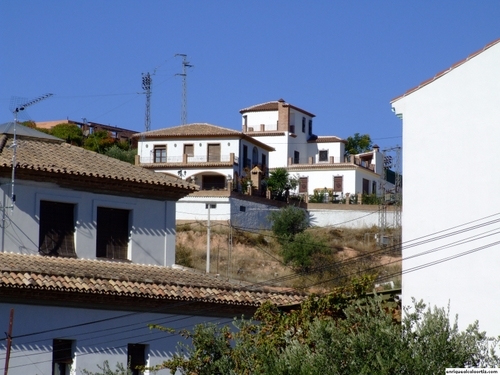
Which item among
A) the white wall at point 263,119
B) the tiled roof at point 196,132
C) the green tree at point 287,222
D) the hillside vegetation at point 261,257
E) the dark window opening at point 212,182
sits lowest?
the hillside vegetation at point 261,257

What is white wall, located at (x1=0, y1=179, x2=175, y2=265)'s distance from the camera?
1004 inches

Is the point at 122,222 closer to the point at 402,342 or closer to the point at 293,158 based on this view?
the point at 402,342

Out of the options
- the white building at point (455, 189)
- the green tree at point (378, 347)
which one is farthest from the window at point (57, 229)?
the green tree at point (378, 347)

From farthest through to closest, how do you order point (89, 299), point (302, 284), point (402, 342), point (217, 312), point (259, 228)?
point (259, 228), point (302, 284), point (217, 312), point (89, 299), point (402, 342)

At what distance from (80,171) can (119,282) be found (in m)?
4.09

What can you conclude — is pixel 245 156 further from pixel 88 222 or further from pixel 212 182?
pixel 88 222

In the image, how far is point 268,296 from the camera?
2570cm

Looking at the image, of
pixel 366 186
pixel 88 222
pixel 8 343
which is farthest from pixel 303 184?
pixel 8 343

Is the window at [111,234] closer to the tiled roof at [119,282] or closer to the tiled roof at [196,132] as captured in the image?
the tiled roof at [119,282]

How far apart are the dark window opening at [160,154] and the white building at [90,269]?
147ft

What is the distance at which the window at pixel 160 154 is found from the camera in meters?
73.5

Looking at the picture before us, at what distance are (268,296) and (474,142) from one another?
7596mm

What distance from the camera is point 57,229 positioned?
26344 mm

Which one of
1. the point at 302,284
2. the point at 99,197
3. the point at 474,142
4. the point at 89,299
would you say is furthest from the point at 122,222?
the point at 302,284
